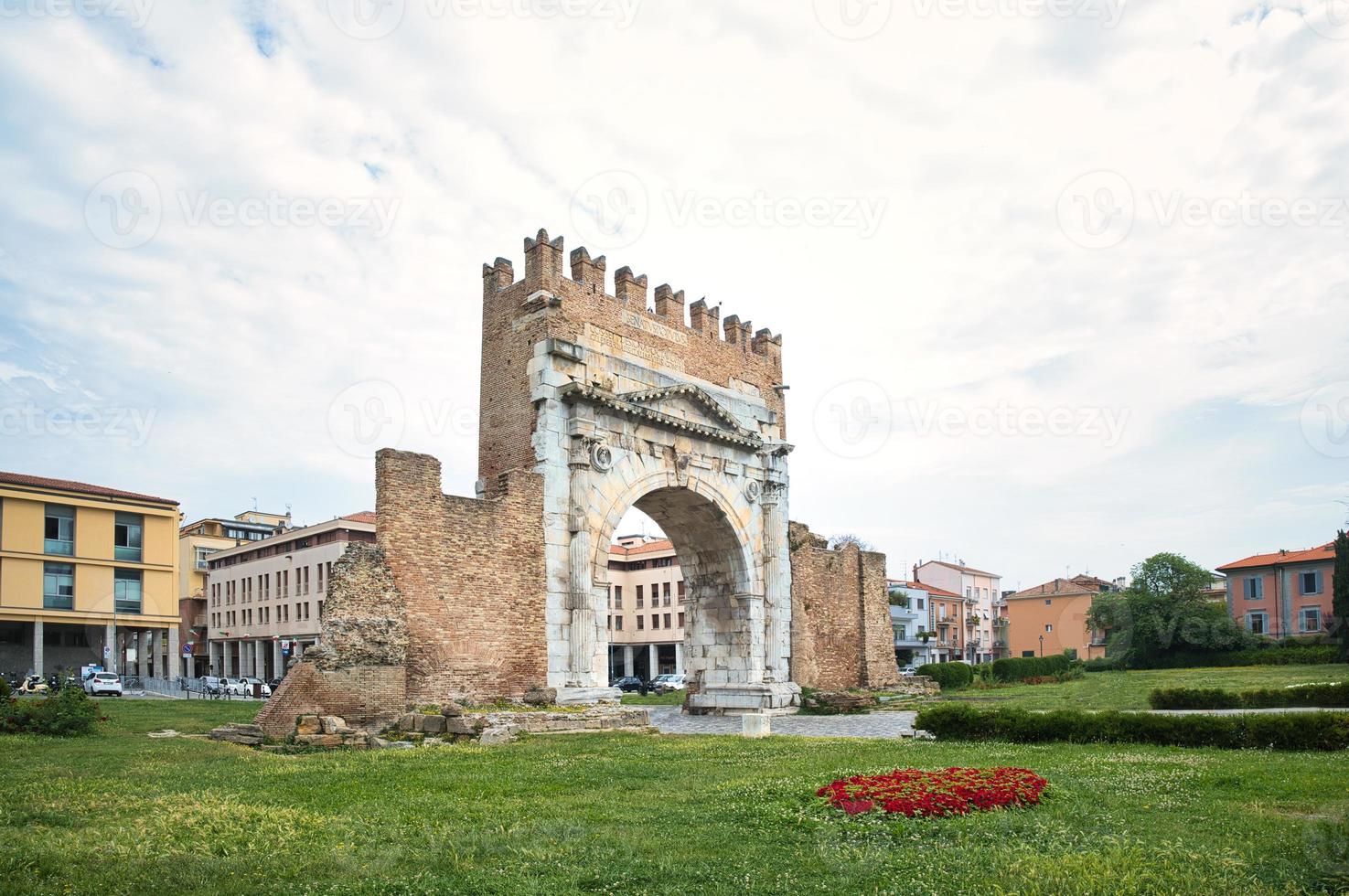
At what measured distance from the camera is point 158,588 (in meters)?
50.5

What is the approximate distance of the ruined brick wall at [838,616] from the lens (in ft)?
109

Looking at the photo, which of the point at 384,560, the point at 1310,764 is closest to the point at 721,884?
the point at 1310,764

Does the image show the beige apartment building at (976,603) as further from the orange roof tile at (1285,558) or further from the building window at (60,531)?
the building window at (60,531)

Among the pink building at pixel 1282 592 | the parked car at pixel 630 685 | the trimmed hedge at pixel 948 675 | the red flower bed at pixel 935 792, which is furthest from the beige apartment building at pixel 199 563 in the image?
the red flower bed at pixel 935 792

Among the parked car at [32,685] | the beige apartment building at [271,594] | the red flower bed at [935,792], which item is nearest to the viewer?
the red flower bed at [935,792]

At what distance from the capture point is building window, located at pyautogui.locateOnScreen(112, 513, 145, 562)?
162 ft

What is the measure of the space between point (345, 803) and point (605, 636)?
567 inches

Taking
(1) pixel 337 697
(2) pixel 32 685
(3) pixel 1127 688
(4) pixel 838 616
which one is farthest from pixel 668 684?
(1) pixel 337 697

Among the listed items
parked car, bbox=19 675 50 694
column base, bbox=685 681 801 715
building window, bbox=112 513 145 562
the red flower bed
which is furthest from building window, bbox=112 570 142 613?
the red flower bed

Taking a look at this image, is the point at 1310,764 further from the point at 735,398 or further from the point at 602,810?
the point at 735,398

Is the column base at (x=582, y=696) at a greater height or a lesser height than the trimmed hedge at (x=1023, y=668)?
greater

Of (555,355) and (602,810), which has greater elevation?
(555,355)

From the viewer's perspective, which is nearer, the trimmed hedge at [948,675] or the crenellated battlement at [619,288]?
the crenellated battlement at [619,288]

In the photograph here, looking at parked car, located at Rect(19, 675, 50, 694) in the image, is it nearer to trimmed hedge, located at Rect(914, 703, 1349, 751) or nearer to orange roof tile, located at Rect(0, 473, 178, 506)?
orange roof tile, located at Rect(0, 473, 178, 506)
